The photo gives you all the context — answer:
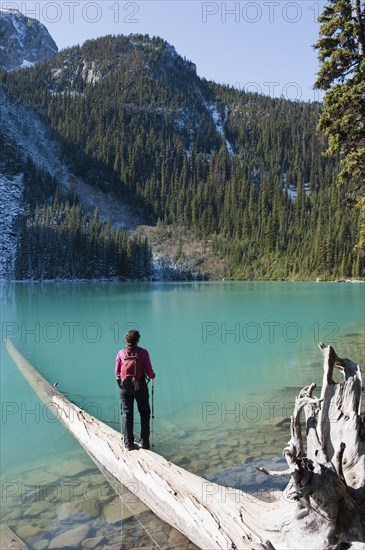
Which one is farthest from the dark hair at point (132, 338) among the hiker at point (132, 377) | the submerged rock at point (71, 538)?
the submerged rock at point (71, 538)

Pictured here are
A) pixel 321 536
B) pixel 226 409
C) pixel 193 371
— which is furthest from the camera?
pixel 193 371

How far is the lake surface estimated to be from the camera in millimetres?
6578

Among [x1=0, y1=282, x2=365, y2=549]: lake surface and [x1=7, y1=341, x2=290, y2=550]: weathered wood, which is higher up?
[x1=7, y1=341, x2=290, y2=550]: weathered wood

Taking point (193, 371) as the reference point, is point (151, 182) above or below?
above

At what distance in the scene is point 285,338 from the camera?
979 inches

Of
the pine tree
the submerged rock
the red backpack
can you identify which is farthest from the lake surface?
the pine tree

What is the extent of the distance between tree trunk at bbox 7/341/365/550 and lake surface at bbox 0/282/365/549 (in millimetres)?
503

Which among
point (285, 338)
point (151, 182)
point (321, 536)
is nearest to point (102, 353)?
point (285, 338)

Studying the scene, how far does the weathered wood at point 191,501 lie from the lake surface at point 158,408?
0.29 m

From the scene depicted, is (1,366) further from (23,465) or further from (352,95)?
(352,95)

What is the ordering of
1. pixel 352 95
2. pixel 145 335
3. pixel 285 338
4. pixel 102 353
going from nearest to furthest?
pixel 352 95 < pixel 102 353 < pixel 285 338 < pixel 145 335

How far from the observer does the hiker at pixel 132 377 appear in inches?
277

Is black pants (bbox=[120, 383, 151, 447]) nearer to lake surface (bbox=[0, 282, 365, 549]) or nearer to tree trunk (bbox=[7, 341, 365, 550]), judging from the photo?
tree trunk (bbox=[7, 341, 365, 550])

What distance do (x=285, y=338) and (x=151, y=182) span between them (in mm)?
179692
